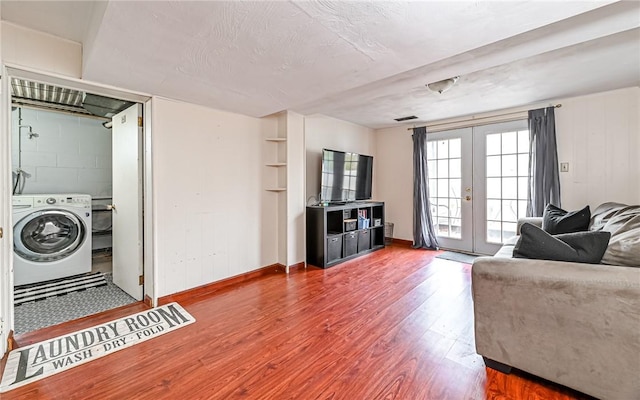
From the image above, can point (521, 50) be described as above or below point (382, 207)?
above

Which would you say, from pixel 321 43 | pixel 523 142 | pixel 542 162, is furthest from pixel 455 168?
pixel 321 43

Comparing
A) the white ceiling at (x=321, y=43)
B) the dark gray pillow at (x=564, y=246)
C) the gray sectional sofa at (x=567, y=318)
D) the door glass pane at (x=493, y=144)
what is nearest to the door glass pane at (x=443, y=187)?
the door glass pane at (x=493, y=144)

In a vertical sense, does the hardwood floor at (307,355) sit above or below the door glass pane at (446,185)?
below

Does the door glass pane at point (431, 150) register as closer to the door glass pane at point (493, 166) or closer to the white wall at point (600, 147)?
the door glass pane at point (493, 166)

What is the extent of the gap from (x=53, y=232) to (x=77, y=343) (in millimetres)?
1904

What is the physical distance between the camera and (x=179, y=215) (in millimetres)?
2812

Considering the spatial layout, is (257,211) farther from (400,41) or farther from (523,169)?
(523,169)

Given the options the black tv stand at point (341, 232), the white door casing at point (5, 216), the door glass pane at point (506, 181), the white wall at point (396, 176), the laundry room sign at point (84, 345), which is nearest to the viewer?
the laundry room sign at point (84, 345)

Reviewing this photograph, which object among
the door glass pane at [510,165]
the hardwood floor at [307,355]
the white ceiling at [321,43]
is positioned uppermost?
the white ceiling at [321,43]

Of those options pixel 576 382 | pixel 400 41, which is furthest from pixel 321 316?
pixel 400 41

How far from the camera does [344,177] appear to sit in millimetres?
4332

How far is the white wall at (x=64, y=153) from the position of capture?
141 inches

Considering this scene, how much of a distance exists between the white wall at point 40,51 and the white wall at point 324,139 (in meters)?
2.53

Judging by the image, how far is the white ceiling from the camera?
1.36 metres
